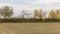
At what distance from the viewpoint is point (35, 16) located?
1573 millimetres

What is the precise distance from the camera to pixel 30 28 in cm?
156

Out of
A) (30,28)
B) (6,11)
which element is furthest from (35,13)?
(6,11)

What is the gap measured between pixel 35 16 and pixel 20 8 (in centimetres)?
15

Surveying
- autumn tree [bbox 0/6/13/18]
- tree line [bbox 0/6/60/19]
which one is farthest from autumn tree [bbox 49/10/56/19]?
autumn tree [bbox 0/6/13/18]

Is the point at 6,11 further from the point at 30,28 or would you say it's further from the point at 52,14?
the point at 52,14

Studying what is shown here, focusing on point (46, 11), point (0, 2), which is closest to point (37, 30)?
point (46, 11)

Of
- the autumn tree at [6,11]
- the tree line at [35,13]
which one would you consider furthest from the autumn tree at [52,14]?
the autumn tree at [6,11]

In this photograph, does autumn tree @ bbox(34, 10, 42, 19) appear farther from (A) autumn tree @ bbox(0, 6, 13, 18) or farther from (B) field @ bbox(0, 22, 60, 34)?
(A) autumn tree @ bbox(0, 6, 13, 18)

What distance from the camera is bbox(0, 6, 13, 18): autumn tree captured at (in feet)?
5.12

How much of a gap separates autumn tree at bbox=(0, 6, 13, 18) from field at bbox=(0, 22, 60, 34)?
0.08 meters

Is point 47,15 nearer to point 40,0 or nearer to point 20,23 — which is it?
point 40,0

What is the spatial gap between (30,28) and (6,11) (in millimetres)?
255

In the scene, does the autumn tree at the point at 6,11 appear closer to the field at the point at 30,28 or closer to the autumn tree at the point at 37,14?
the field at the point at 30,28

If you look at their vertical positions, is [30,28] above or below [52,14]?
below
